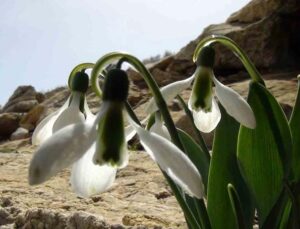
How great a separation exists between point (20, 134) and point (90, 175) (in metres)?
7.85

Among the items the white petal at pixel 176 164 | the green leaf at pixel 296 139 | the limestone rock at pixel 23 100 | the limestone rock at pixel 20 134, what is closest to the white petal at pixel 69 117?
the white petal at pixel 176 164

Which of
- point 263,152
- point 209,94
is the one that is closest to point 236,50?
point 209,94

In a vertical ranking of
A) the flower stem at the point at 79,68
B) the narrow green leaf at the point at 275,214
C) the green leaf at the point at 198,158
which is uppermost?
the flower stem at the point at 79,68

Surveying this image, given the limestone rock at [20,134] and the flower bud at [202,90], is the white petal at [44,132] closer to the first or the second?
the flower bud at [202,90]

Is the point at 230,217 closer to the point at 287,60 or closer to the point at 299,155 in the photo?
the point at 299,155

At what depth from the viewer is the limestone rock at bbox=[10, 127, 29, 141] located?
857 centimetres

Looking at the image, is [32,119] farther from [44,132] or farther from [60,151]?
[60,151]

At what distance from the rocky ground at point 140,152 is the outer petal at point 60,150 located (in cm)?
97

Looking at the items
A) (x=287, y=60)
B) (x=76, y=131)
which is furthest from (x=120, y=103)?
(x=287, y=60)

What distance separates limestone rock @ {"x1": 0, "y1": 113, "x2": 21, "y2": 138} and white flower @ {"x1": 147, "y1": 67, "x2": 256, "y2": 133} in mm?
8458

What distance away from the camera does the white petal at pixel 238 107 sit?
3.58 ft

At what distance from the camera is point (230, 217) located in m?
1.31

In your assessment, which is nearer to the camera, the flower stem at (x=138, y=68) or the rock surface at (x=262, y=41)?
the flower stem at (x=138, y=68)

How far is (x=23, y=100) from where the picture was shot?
11766mm
